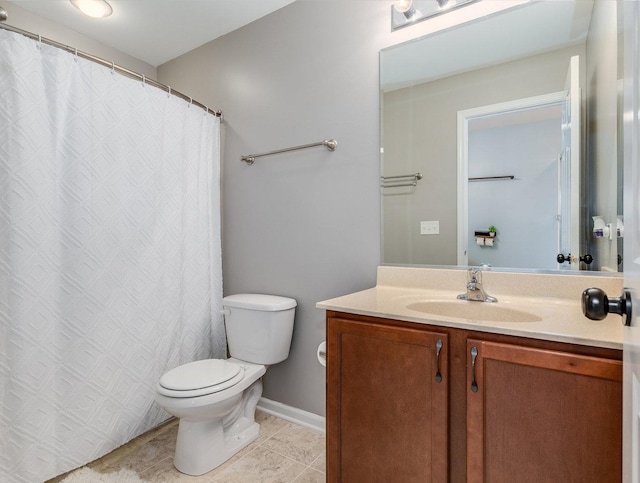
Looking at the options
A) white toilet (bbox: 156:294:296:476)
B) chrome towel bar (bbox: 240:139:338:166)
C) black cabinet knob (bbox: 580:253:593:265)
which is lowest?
white toilet (bbox: 156:294:296:476)

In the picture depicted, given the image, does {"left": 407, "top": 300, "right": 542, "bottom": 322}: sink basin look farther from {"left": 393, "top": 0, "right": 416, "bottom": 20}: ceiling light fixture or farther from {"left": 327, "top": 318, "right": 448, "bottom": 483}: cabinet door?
{"left": 393, "top": 0, "right": 416, "bottom": 20}: ceiling light fixture

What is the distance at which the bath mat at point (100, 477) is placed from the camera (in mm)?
1543

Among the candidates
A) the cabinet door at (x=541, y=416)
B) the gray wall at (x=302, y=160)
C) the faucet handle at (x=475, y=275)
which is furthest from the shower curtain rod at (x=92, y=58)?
the cabinet door at (x=541, y=416)

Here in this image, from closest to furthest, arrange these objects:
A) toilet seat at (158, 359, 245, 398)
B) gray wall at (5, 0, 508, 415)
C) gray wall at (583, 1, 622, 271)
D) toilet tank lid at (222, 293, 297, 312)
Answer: gray wall at (583, 1, 622, 271), toilet seat at (158, 359, 245, 398), gray wall at (5, 0, 508, 415), toilet tank lid at (222, 293, 297, 312)

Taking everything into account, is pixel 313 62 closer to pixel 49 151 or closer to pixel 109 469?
pixel 49 151

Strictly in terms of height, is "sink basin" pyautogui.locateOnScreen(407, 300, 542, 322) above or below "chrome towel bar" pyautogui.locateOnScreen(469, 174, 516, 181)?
below

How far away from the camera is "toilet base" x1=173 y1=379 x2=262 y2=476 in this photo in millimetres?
1605

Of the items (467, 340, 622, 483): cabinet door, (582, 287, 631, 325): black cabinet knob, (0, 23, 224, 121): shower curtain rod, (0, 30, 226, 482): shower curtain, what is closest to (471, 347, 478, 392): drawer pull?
(467, 340, 622, 483): cabinet door

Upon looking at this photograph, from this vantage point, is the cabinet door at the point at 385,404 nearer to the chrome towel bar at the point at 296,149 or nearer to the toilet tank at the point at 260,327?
the toilet tank at the point at 260,327

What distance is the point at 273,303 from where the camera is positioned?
189 cm

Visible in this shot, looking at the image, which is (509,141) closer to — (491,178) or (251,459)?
(491,178)

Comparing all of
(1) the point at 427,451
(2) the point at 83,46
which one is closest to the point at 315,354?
(1) the point at 427,451

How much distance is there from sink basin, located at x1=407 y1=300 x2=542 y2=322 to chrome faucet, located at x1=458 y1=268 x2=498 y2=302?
0.08 feet

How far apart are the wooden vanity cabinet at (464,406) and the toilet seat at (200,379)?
599mm
